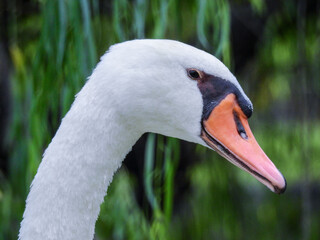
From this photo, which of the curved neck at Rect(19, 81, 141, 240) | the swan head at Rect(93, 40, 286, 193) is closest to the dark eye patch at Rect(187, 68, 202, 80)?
the swan head at Rect(93, 40, 286, 193)

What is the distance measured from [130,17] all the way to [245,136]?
2.40 feet

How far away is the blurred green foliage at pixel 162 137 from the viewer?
5.78 ft

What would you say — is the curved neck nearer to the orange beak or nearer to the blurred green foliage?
the orange beak

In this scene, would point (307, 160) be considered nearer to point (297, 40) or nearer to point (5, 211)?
point (297, 40)

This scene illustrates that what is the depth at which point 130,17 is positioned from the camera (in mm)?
1882

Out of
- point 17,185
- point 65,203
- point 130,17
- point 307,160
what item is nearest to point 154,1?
point 130,17

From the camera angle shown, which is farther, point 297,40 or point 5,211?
point 297,40

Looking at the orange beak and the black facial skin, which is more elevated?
the black facial skin

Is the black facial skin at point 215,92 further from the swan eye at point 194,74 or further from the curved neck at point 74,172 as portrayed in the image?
the curved neck at point 74,172

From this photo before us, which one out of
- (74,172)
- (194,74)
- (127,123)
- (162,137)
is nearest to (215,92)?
(194,74)

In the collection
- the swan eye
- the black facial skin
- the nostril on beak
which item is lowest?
the nostril on beak

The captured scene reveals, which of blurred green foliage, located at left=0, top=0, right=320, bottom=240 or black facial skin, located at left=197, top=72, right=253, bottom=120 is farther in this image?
blurred green foliage, located at left=0, top=0, right=320, bottom=240

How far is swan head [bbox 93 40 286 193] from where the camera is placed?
3.92ft

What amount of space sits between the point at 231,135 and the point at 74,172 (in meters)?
0.27
